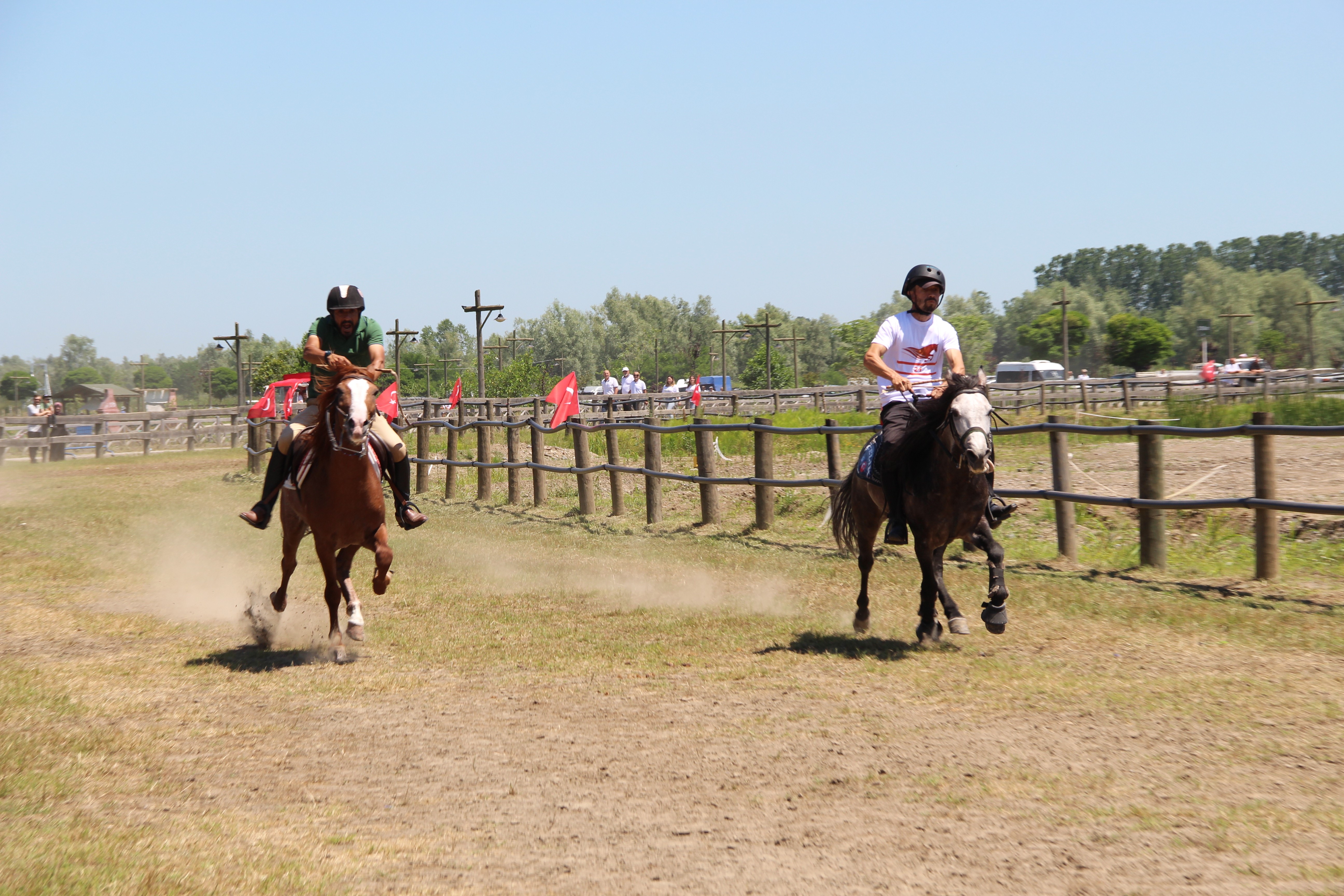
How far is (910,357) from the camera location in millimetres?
7434

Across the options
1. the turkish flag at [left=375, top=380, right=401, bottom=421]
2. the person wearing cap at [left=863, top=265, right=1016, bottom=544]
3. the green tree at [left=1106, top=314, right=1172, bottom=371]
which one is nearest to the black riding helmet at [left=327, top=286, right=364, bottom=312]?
the person wearing cap at [left=863, top=265, right=1016, bottom=544]

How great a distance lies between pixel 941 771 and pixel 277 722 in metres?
3.50

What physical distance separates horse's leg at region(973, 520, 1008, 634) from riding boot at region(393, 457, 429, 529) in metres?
4.03

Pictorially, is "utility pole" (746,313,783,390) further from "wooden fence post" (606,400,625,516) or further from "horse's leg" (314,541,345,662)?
"horse's leg" (314,541,345,662)

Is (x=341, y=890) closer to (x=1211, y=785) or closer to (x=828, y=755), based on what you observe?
(x=828, y=755)

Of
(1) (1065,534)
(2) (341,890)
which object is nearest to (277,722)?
(2) (341,890)

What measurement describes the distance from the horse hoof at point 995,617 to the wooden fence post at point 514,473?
452 inches

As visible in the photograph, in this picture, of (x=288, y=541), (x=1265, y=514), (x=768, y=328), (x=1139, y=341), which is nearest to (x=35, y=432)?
(x=288, y=541)

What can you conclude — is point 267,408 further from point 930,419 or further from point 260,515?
point 930,419

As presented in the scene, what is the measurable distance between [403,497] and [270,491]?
3.80ft

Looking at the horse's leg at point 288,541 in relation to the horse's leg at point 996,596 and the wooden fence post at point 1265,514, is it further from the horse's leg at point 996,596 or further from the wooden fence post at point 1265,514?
the wooden fence post at point 1265,514

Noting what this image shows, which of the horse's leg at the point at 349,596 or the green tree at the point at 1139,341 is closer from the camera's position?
the horse's leg at the point at 349,596

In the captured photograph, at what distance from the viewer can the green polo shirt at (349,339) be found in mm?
7953

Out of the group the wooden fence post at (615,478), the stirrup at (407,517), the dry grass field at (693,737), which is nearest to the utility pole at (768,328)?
Answer: the wooden fence post at (615,478)
